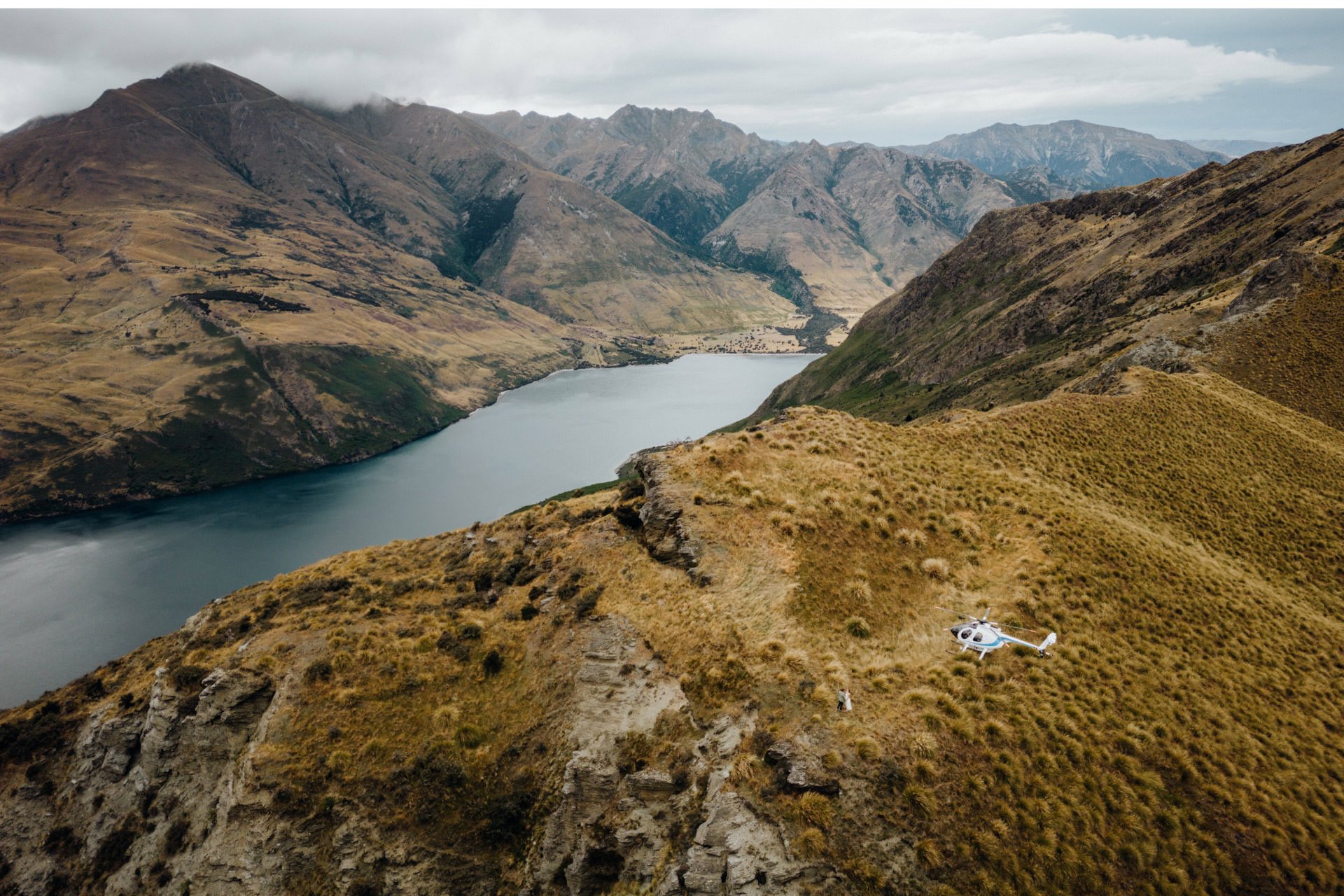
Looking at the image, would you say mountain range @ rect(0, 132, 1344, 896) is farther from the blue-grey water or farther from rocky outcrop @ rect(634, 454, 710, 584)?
the blue-grey water

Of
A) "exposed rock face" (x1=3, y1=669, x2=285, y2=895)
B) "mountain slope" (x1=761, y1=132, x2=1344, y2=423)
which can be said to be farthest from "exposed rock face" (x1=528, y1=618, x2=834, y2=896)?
"mountain slope" (x1=761, y1=132, x2=1344, y2=423)

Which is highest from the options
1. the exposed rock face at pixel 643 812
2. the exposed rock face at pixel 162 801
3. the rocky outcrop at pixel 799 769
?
the rocky outcrop at pixel 799 769

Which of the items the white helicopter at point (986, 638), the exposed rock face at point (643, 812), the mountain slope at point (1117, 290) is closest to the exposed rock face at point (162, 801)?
the exposed rock face at point (643, 812)

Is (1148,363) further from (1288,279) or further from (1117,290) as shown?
(1117,290)

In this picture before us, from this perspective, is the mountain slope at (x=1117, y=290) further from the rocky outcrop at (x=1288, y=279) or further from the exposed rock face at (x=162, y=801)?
the exposed rock face at (x=162, y=801)

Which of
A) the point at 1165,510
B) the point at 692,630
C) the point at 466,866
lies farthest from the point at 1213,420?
the point at 466,866
